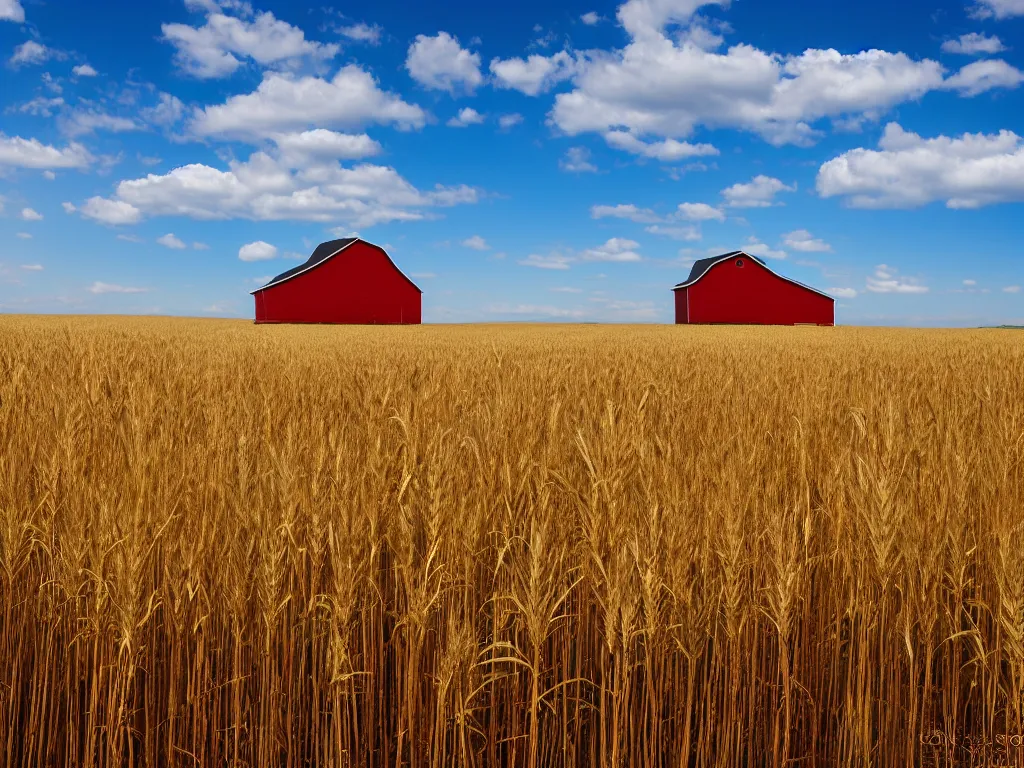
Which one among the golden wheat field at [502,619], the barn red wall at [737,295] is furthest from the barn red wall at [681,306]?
the golden wheat field at [502,619]

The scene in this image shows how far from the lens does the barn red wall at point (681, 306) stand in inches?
1525

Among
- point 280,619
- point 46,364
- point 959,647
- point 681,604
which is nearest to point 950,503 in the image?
point 959,647

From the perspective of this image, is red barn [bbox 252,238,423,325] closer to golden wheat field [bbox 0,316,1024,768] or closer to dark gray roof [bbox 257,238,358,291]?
dark gray roof [bbox 257,238,358,291]

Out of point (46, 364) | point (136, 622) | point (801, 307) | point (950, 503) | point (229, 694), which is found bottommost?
point (229, 694)

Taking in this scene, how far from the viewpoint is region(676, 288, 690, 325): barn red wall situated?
38737mm

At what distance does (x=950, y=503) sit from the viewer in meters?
2.14

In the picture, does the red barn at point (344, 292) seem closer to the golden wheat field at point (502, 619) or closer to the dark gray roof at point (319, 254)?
the dark gray roof at point (319, 254)

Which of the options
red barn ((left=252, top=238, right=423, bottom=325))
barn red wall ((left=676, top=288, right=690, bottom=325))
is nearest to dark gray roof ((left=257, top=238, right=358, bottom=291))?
red barn ((left=252, top=238, right=423, bottom=325))

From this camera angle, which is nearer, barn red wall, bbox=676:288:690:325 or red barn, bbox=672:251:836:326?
red barn, bbox=672:251:836:326

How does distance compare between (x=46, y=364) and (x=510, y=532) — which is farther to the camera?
(x=46, y=364)

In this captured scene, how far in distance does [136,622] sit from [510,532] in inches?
43.0

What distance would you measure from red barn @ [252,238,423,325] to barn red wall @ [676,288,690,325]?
15.4 m

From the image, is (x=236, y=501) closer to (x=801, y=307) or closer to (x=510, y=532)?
(x=510, y=532)

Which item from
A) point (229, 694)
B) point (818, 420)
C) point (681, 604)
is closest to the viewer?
point (681, 604)
